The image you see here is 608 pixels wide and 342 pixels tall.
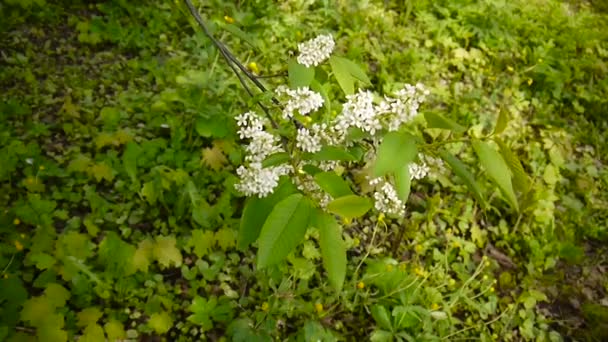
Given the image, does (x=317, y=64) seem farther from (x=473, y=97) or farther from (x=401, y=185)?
(x=473, y=97)

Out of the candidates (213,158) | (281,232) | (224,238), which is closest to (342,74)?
(281,232)

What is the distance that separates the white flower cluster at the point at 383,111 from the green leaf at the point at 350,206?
19cm

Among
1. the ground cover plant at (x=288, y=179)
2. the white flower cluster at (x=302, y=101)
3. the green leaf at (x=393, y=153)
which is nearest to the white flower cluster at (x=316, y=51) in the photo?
the ground cover plant at (x=288, y=179)

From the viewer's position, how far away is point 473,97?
11.8 ft

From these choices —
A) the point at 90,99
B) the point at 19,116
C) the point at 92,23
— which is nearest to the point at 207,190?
the point at 90,99

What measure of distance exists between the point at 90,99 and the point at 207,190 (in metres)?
0.99

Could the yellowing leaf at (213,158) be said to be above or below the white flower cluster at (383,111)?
below

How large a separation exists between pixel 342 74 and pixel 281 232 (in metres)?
0.47

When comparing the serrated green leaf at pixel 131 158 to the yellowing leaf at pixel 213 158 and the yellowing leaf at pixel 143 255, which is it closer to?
the yellowing leaf at pixel 213 158

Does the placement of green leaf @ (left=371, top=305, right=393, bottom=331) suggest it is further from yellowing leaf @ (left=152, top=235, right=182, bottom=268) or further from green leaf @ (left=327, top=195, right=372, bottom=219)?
green leaf @ (left=327, top=195, right=372, bottom=219)

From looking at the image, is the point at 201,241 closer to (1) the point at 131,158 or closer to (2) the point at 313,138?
(1) the point at 131,158

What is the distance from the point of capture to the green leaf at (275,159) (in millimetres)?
1143

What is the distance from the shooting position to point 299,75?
1.24 m

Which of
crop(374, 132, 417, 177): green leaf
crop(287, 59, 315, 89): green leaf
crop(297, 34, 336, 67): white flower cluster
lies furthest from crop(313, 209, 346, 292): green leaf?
crop(297, 34, 336, 67): white flower cluster
